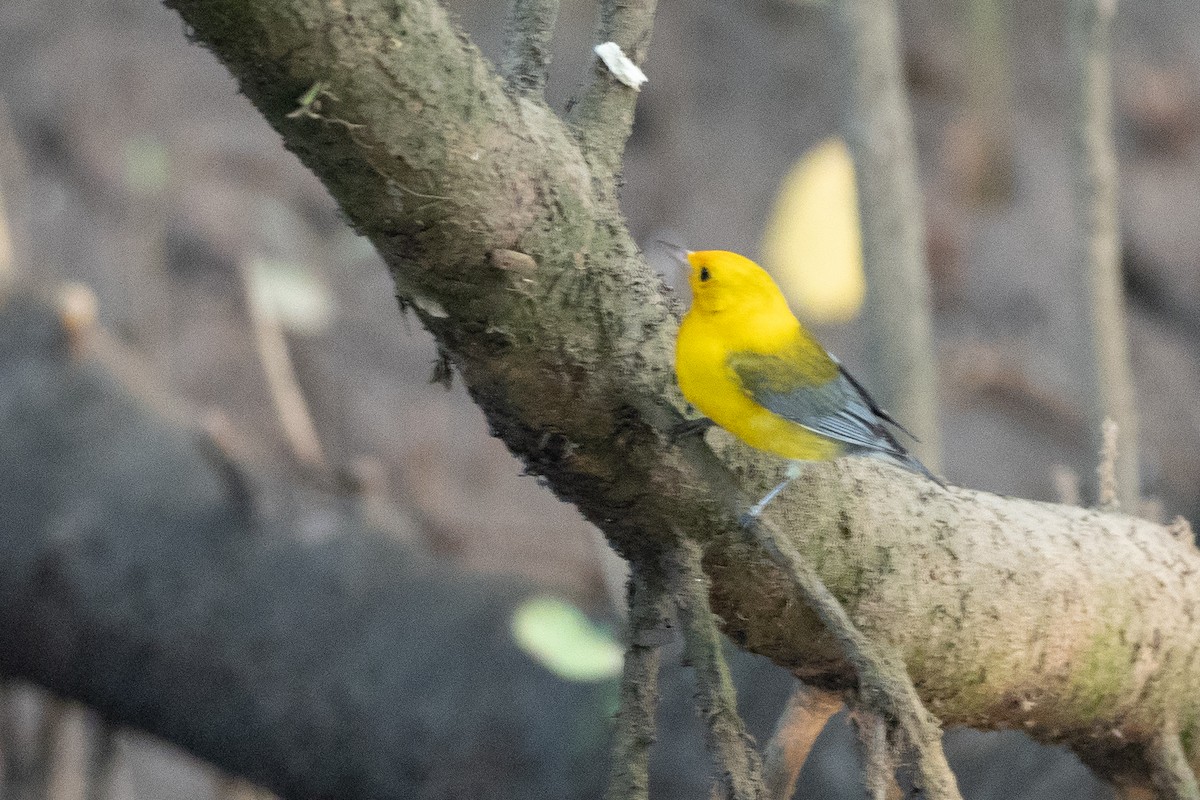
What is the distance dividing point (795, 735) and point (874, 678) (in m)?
0.35

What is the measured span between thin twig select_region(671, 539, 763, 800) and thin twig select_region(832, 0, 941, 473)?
1.36 meters

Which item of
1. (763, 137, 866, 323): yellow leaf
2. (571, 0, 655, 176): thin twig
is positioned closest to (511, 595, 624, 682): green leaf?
(763, 137, 866, 323): yellow leaf

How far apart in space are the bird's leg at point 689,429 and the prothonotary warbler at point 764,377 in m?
0.01

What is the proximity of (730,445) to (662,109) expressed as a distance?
5.11m

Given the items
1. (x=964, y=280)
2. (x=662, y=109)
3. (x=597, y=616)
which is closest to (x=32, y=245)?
(x=662, y=109)

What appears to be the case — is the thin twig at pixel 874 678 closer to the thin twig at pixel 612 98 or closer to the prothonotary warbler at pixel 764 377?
the prothonotary warbler at pixel 764 377

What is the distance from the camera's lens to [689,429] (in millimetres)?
1214

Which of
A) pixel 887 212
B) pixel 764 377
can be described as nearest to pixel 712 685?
pixel 764 377

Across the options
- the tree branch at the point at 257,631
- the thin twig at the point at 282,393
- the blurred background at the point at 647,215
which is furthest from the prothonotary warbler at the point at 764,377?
the blurred background at the point at 647,215

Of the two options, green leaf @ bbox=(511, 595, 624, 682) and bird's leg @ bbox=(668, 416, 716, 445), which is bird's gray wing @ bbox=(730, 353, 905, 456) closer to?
bird's leg @ bbox=(668, 416, 716, 445)

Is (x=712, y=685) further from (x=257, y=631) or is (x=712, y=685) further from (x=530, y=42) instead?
(x=257, y=631)

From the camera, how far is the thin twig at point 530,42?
1197 millimetres

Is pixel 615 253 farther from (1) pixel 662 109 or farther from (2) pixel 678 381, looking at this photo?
(1) pixel 662 109

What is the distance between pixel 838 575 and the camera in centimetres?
136
